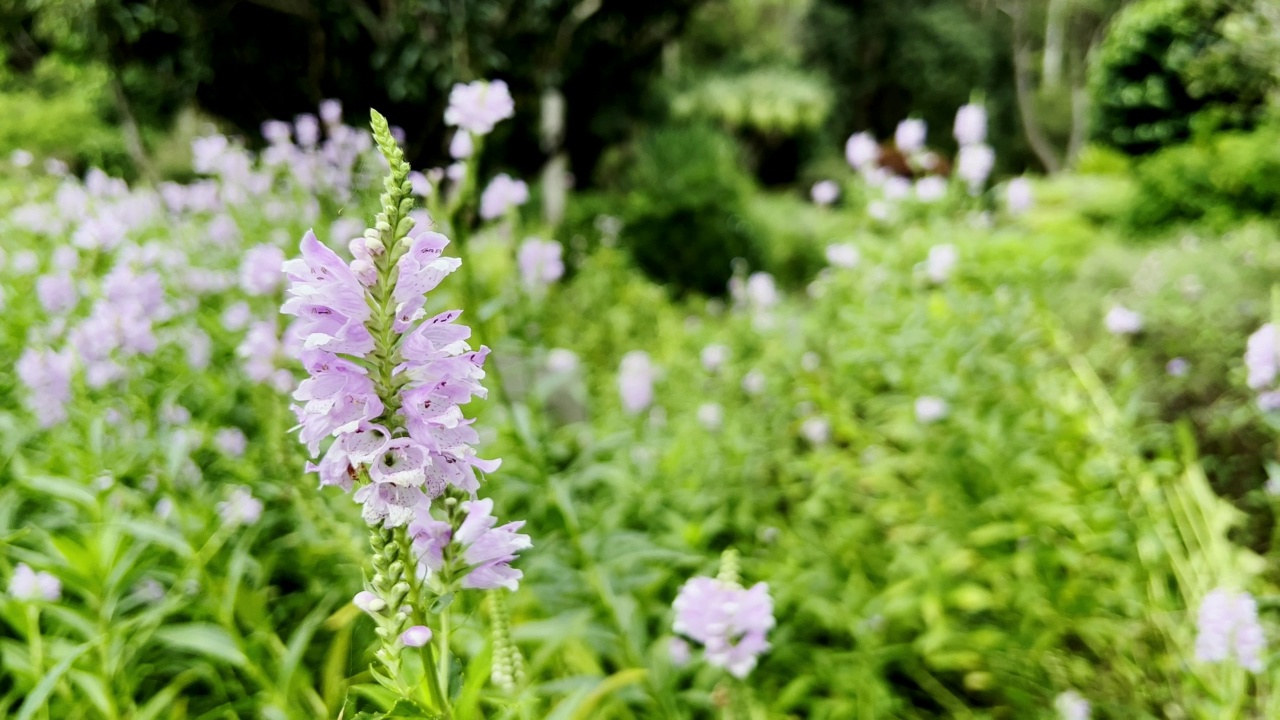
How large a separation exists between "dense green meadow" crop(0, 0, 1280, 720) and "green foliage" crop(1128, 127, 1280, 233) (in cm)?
114

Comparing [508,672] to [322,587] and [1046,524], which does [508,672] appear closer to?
[322,587]

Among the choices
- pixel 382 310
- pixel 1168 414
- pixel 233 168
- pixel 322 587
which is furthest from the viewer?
pixel 233 168

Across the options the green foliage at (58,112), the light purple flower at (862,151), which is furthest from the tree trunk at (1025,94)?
the green foliage at (58,112)

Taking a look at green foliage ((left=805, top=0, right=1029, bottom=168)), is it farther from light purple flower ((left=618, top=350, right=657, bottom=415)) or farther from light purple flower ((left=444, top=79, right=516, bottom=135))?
light purple flower ((left=444, top=79, right=516, bottom=135))

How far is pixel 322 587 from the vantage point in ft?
6.84

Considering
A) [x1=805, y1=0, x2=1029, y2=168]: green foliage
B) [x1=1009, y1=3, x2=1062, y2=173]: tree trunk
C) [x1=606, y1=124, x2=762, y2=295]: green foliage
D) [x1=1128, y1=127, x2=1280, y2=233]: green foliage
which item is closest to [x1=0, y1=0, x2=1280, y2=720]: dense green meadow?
[x1=1128, y1=127, x2=1280, y2=233]: green foliage

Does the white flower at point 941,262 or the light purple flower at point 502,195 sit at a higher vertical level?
the light purple flower at point 502,195

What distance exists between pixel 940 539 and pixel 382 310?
2.29 meters

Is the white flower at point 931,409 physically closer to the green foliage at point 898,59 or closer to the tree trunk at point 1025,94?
the green foliage at point 898,59

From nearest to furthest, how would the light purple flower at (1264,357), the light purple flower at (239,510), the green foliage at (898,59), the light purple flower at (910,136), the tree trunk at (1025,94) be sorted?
1. the light purple flower at (1264,357)
2. the light purple flower at (239,510)
3. the light purple flower at (910,136)
4. the green foliage at (898,59)
5. the tree trunk at (1025,94)

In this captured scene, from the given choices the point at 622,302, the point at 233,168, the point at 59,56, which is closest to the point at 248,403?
the point at 233,168

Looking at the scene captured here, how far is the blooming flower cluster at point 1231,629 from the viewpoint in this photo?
5.50ft

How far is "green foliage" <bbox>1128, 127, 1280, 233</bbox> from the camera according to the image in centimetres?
663

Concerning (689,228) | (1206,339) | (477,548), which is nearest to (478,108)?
(477,548)
